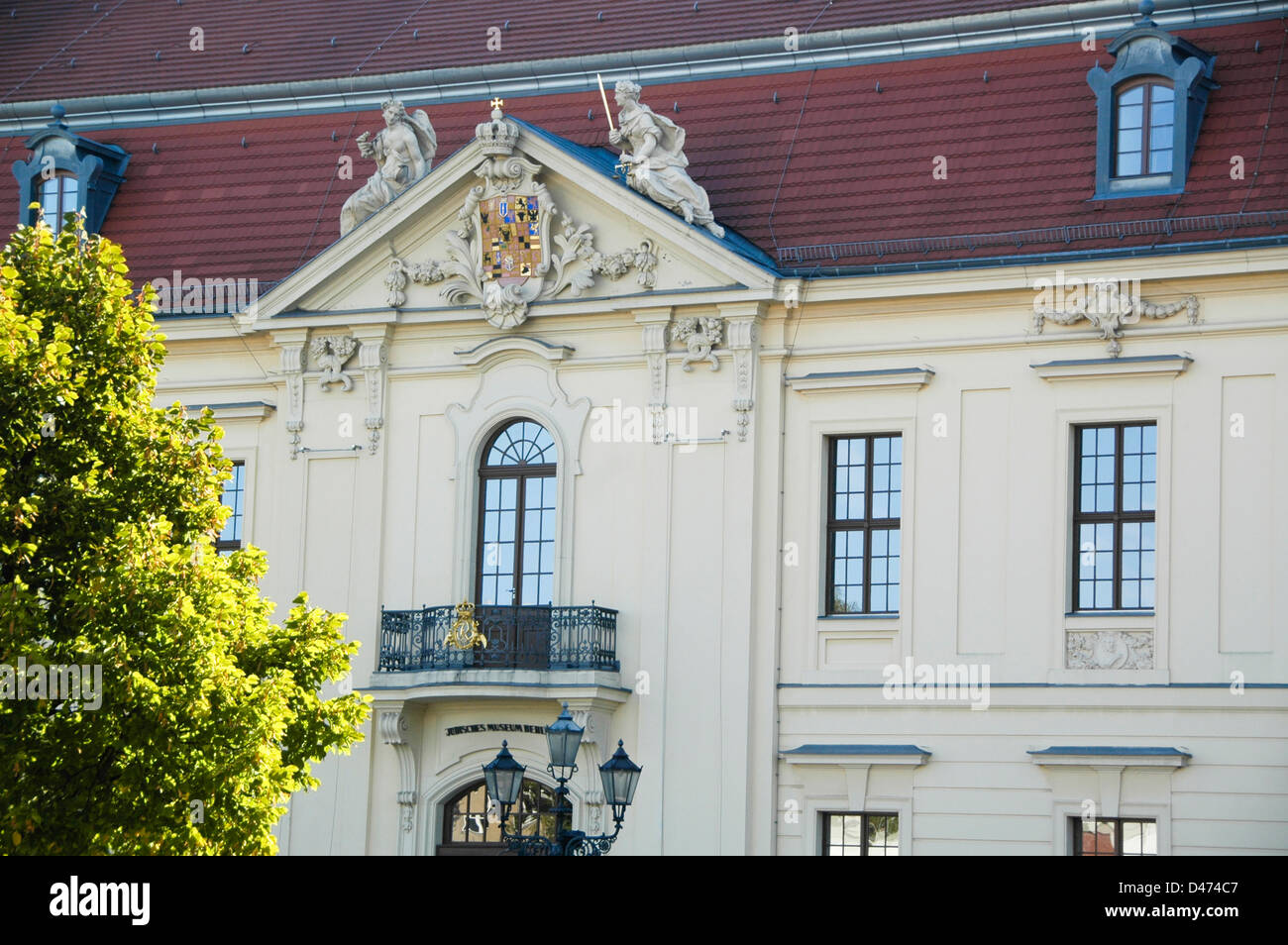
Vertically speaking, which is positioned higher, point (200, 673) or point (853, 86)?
point (853, 86)

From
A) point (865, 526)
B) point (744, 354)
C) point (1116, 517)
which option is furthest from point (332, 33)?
point (1116, 517)

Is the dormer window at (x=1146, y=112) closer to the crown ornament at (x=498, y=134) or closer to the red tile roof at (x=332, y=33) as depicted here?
the red tile roof at (x=332, y=33)

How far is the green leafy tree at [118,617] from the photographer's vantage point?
18.4 meters

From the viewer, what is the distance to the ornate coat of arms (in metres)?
27.2

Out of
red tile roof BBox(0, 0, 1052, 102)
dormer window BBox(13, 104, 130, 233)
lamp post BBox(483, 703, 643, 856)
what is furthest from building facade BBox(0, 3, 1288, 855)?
lamp post BBox(483, 703, 643, 856)

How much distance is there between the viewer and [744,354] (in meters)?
26.3

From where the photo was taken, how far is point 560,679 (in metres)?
25.6

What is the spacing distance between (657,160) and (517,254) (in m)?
2.08

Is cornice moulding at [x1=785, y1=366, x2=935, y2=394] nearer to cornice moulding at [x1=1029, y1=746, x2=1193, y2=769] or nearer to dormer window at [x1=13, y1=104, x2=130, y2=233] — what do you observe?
cornice moulding at [x1=1029, y1=746, x2=1193, y2=769]

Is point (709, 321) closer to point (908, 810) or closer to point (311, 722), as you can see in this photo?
point (908, 810)

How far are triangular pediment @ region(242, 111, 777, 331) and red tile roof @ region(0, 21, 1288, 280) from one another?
983 millimetres

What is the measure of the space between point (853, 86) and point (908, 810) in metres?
8.84

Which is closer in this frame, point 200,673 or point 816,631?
point 200,673
